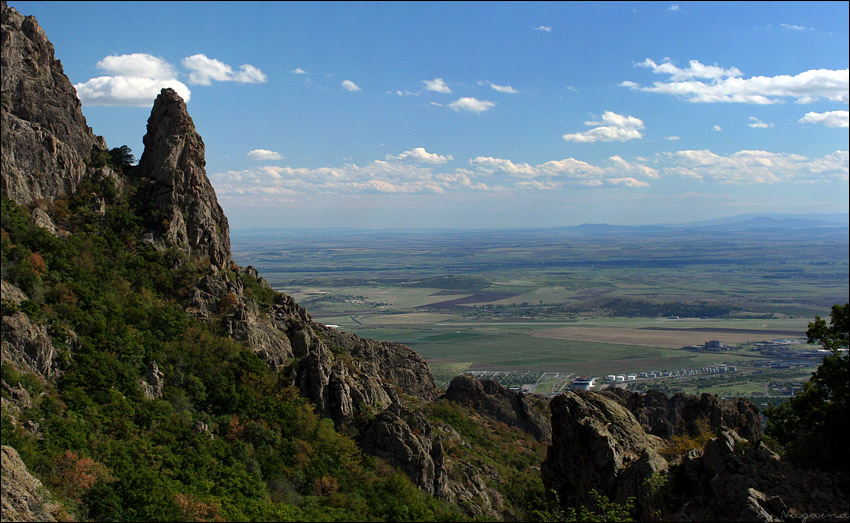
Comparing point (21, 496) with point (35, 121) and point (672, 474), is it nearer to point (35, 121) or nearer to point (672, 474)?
point (672, 474)

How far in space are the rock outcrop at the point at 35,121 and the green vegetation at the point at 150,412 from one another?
1648 millimetres

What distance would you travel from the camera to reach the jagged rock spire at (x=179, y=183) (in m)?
48.1

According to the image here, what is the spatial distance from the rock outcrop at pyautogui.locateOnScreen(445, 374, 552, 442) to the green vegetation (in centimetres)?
2724

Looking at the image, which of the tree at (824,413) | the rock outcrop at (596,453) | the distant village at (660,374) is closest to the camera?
the tree at (824,413)

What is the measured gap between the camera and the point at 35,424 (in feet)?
97.0

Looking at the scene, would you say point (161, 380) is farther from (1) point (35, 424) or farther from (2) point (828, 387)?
(2) point (828, 387)

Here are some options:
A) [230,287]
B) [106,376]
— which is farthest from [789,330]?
[106,376]

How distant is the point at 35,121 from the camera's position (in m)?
43.2

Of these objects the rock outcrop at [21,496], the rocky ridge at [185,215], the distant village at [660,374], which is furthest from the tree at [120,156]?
the distant village at [660,374]

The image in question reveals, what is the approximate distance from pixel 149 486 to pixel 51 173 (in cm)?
2348

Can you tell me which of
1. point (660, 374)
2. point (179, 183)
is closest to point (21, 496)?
point (179, 183)

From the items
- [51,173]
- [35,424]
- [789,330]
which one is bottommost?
[789,330]

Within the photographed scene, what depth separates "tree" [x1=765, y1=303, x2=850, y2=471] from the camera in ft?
96.6
